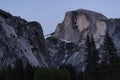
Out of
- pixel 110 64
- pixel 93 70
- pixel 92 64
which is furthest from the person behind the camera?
pixel 92 64

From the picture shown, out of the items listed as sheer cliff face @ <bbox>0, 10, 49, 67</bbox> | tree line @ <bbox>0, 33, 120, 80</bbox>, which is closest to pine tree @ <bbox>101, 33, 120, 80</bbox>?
tree line @ <bbox>0, 33, 120, 80</bbox>

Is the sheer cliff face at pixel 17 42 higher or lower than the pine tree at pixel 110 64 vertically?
lower

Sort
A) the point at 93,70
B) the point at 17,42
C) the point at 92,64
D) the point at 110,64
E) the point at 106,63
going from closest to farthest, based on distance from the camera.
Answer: the point at 110,64 < the point at 106,63 < the point at 93,70 < the point at 92,64 < the point at 17,42

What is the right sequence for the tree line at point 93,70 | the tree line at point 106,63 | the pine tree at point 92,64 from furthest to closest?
1. the pine tree at point 92,64
2. the tree line at point 106,63
3. the tree line at point 93,70

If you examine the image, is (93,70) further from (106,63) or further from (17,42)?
(17,42)

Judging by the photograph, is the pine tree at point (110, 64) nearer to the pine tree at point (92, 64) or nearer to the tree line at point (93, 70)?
the tree line at point (93, 70)

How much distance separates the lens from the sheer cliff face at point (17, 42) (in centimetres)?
9258

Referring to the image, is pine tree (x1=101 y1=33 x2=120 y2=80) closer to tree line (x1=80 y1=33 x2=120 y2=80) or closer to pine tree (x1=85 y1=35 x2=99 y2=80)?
tree line (x1=80 y1=33 x2=120 y2=80)

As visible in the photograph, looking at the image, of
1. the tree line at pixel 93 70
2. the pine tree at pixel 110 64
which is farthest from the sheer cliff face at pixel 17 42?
the pine tree at pixel 110 64

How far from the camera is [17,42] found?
331 feet

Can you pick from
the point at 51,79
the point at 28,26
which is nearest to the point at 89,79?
the point at 51,79

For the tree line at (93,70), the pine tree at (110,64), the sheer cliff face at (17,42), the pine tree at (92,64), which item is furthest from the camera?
the sheer cliff face at (17,42)

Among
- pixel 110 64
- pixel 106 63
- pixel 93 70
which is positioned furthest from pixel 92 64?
pixel 110 64

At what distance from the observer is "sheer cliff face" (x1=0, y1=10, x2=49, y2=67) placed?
92.6 metres
